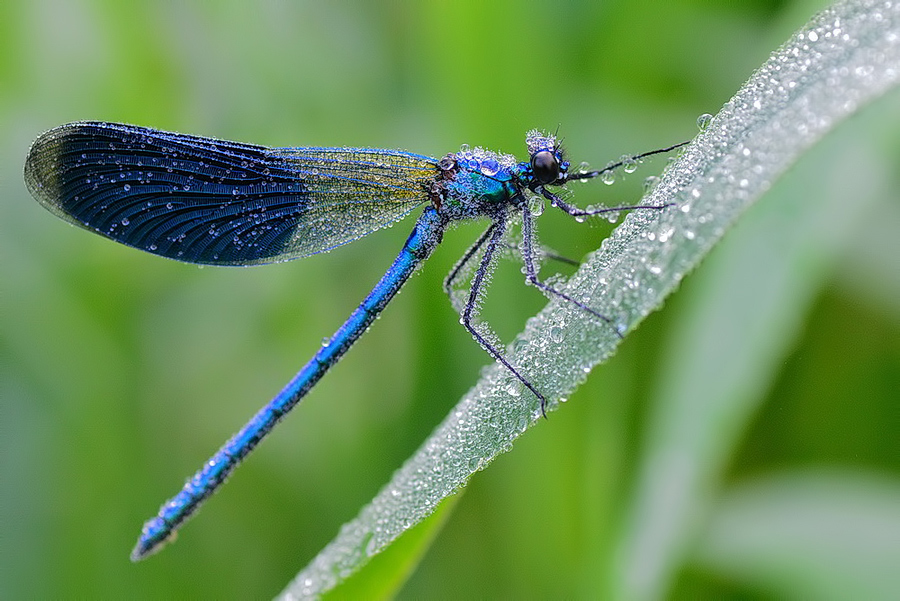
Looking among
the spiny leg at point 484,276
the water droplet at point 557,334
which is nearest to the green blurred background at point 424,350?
the spiny leg at point 484,276

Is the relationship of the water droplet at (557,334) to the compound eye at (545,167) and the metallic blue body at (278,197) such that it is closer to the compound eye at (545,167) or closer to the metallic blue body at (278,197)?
the metallic blue body at (278,197)

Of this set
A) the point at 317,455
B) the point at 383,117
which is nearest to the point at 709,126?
the point at 317,455

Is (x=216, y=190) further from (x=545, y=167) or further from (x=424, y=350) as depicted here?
(x=545, y=167)

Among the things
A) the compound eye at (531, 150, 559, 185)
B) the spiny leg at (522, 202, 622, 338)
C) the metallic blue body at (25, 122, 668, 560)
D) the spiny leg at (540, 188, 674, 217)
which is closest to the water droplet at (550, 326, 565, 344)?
the spiny leg at (522, 202, 622, 338)

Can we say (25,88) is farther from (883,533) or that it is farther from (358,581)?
(883,533)

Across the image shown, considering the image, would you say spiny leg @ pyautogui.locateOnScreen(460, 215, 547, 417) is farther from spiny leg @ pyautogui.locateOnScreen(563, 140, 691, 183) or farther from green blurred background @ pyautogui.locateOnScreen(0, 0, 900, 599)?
spiny leg @ pyautogui.locateOnScreen(563, 140, 691, 183)

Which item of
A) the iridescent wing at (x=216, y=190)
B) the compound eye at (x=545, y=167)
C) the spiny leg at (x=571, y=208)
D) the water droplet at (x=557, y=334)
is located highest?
the compound eye at (x=545, y=167)
